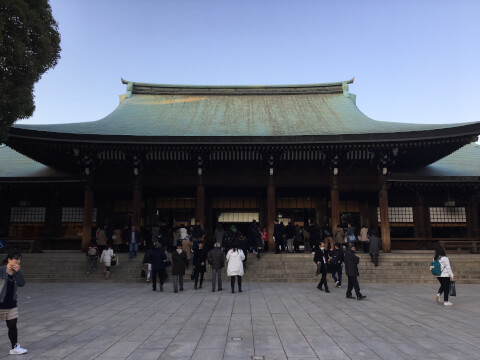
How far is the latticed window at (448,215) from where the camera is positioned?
19.9m

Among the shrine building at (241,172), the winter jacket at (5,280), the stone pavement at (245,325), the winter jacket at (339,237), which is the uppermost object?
the shrine building at (241,172)

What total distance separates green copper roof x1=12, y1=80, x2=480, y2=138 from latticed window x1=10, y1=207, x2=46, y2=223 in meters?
5.52

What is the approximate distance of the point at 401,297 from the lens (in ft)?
34.2

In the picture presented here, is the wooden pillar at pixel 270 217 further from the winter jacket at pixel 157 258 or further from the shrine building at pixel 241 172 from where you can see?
the winter jacket at pixel 157 258

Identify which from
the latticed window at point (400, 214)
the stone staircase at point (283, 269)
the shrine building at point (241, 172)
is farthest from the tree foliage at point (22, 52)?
the latticed window at point (400, 214)

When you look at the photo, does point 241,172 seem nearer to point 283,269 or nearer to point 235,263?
point 283,269

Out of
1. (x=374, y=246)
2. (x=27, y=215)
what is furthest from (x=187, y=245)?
(x=27, y=215)

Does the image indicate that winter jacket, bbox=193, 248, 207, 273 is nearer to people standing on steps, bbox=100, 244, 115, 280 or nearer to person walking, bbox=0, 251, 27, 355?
people standing on steps, bbox=100, 244, 115, 280

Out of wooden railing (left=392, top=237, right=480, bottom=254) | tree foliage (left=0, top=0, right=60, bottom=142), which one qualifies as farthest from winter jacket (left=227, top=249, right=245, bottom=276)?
wooden railing (left=392, top=237, right=480, bottom=254)

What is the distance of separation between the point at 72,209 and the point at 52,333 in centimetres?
1507

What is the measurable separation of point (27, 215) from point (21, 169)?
269 centimetres

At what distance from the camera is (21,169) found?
19797 millimetres

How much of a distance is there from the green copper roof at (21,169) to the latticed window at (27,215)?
225 cm

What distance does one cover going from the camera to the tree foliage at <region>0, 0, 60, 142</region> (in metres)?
10.2
